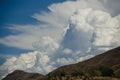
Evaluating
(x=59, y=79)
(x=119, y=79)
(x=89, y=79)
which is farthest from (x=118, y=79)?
(x=59, y=79)

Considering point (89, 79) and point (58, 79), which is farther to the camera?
point (58, 79)

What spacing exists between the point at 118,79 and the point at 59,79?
4332cm

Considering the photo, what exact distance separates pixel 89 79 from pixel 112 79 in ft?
71.8

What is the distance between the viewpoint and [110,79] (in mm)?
177375

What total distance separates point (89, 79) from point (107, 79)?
17097mm

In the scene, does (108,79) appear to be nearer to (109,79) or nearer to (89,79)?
(109,79)

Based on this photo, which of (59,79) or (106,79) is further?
(59,79)

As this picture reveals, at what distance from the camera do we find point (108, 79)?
176 metres

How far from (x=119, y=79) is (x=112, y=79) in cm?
516

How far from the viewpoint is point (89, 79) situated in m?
165

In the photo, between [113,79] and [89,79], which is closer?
[89,79]

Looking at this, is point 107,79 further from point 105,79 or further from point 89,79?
point 89,79

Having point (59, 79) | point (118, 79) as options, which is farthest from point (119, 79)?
point (59, 79)

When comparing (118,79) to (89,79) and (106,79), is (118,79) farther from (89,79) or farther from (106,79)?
(89,79)
